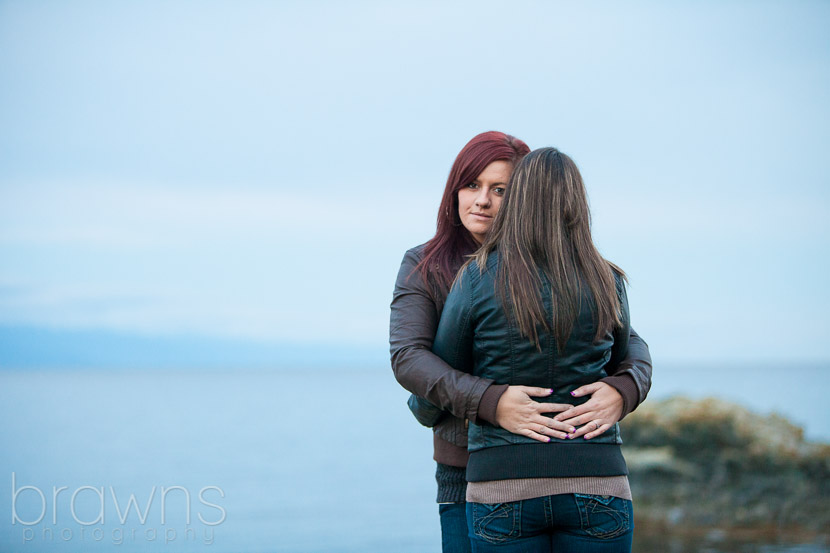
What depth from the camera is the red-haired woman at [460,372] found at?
6.32 ft

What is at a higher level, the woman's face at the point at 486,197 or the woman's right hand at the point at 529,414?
the woman's face at the point at 486,197

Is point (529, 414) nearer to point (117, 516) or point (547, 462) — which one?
point (547, 462)

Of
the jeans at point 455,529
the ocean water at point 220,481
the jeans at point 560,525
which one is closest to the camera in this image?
the jeans at point 560,525

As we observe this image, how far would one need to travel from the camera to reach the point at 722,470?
11.2 metres

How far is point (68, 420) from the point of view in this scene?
157 ft

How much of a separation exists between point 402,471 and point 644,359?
29.9m

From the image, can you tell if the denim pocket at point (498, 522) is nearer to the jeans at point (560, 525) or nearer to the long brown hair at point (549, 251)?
the jeans at point (560, 525)

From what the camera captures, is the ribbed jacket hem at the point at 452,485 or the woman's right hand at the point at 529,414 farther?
the ribbed jacket hem at the point at 452,485

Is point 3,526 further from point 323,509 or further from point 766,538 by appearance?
point 766,538

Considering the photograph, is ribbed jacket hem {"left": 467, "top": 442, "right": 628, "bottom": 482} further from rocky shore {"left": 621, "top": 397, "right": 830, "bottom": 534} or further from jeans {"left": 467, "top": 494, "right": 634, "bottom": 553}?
rocky shore {"left": 621, "top": 397, "right": 830, "bottom": 534}

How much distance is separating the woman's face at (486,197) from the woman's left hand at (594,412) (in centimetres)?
64

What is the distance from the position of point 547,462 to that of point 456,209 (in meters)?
0.92

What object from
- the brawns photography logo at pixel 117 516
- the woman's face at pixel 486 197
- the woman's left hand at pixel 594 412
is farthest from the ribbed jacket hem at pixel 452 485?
the brawns photography logo at pixel 117 516

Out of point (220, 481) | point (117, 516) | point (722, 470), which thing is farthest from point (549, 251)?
point (220, 481)
